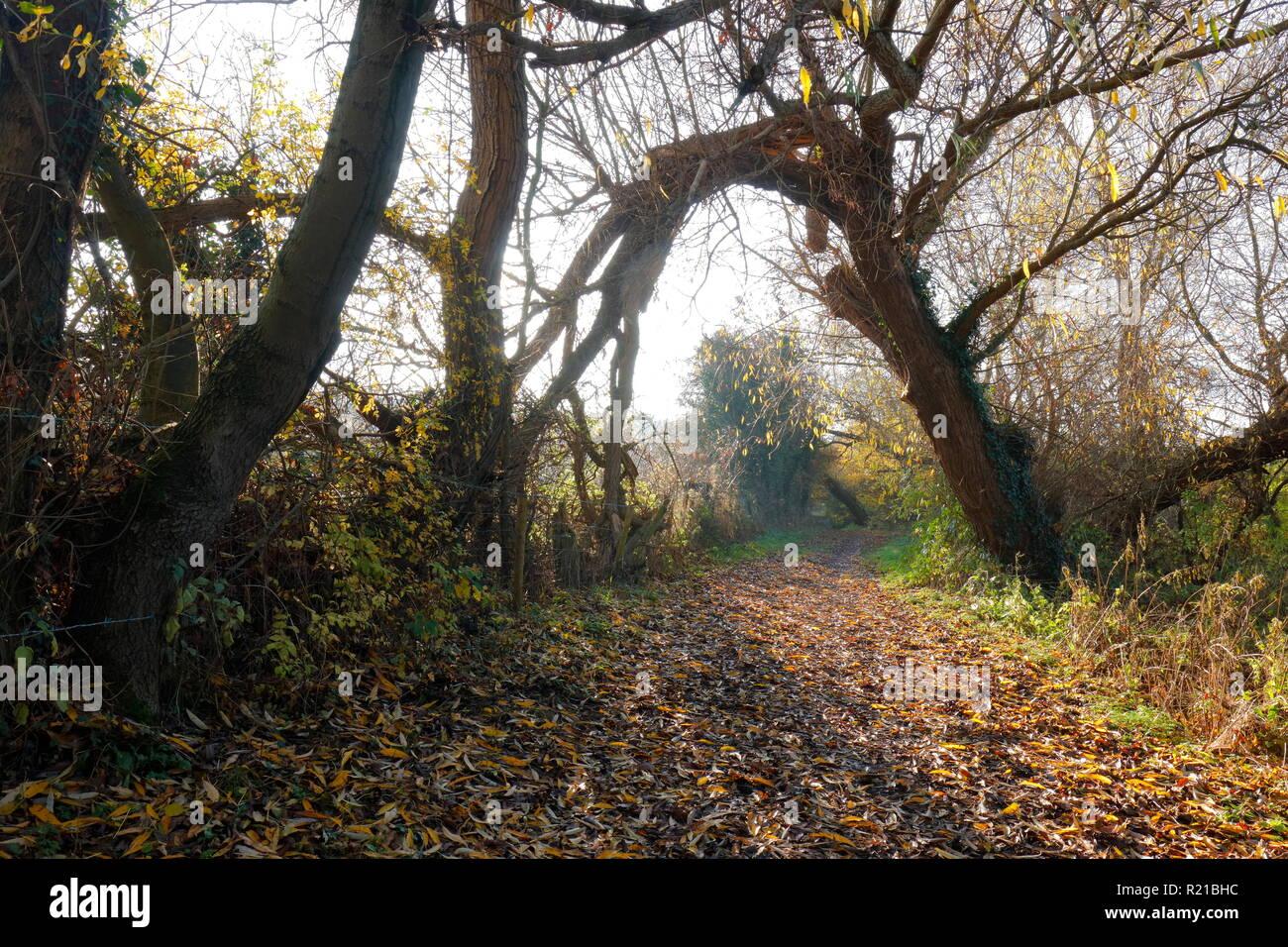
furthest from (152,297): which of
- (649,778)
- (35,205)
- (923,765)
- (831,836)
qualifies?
(923,765)

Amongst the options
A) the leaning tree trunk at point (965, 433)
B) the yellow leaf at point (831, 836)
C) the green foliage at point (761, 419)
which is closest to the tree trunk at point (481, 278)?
the yellow leaf at point (831, 836)

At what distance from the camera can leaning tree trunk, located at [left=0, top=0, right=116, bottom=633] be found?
345 cm

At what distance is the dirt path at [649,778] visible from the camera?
3.32 metres

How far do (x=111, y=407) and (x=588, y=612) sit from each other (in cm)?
560

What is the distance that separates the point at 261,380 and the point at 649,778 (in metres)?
3.08

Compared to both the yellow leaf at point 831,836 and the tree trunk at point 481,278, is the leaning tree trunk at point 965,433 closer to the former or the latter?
the tree trunk at point 481,278

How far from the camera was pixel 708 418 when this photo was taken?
82.5ft

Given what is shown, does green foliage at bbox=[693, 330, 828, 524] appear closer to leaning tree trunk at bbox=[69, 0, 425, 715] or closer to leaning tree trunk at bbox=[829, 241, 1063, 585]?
leaning tree trunk at bbox=[829, 241, 1063, 585]

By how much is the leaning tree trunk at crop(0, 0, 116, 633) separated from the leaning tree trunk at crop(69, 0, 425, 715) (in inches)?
16.1

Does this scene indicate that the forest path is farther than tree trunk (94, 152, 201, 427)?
No

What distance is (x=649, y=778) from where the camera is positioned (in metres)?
4.52

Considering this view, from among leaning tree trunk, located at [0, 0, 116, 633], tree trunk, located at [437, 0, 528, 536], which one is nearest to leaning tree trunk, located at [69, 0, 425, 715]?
leaning tree trunk, located at [0, 0, 116, 633]

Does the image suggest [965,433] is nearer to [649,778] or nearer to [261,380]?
[649,778]
